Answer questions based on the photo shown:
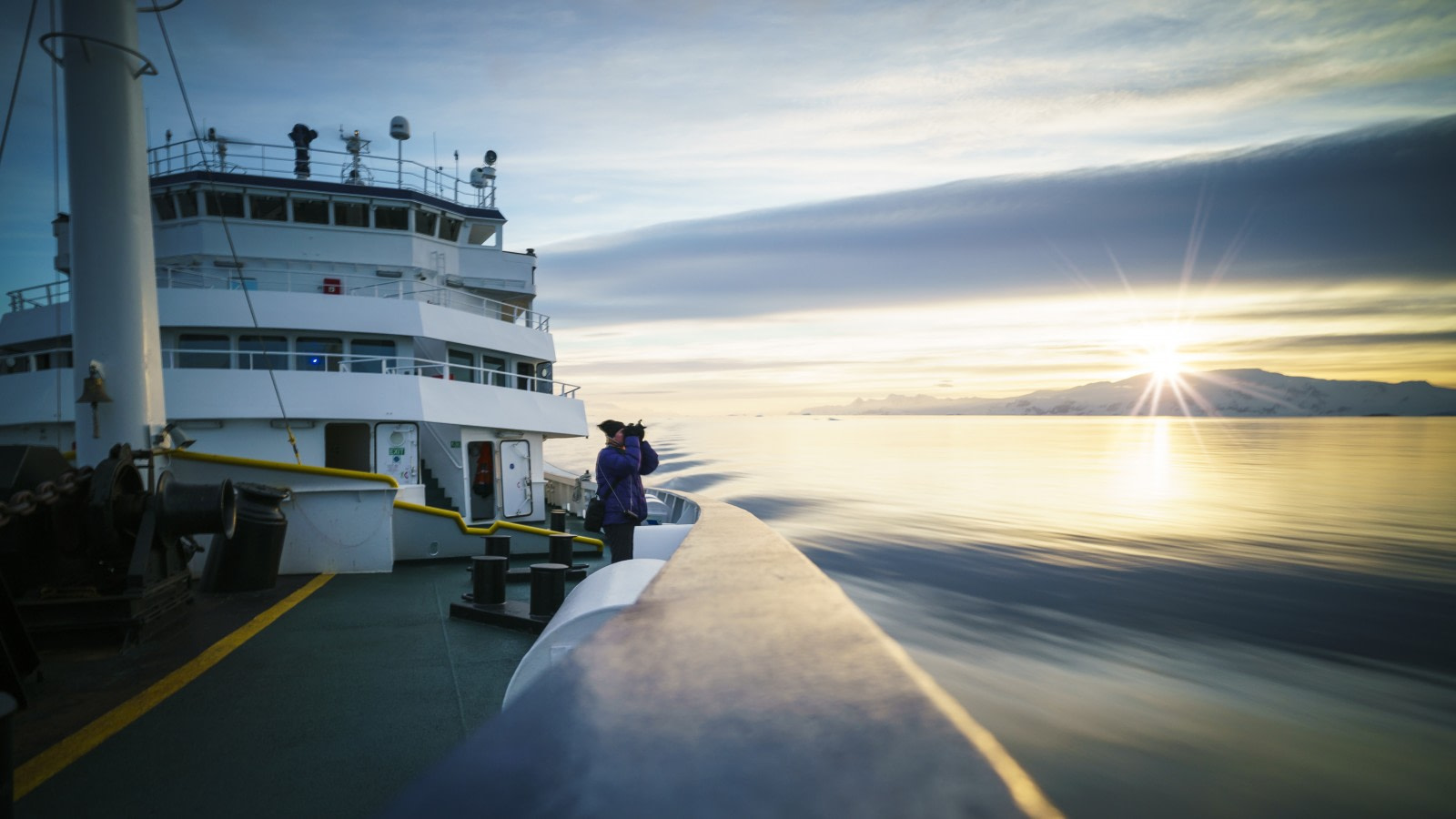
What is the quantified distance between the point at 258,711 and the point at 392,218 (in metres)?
14.8

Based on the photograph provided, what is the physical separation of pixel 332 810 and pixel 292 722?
1382 mm

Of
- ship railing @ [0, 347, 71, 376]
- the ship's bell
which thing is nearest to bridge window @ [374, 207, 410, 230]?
ship railing @ [0, 347, 71, 376]

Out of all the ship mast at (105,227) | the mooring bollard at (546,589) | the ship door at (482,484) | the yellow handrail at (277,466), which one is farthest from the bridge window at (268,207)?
the mooring bollard at (546,589)

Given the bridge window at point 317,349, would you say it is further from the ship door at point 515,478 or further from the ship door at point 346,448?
the ship door at point 515,478

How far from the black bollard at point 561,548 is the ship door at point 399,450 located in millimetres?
5549

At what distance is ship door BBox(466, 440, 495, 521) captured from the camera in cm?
1545

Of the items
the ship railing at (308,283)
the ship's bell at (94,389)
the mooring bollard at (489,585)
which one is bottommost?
the mooring bollard at (489,585)

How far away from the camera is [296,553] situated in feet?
31.3

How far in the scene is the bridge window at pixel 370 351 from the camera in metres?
15.1

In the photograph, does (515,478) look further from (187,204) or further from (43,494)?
(43,494)

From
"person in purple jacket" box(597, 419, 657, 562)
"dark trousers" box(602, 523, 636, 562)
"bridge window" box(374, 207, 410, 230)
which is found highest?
"bridge window" box(374, 207, 410, 230)

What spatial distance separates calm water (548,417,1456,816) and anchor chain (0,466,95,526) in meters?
7.93

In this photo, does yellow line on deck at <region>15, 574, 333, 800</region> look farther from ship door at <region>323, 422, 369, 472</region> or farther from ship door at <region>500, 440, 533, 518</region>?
ship door at <region>323, 422, 369, 472</region>

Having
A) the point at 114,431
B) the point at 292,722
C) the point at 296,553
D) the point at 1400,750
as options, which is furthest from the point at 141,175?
the point at 1400,750
